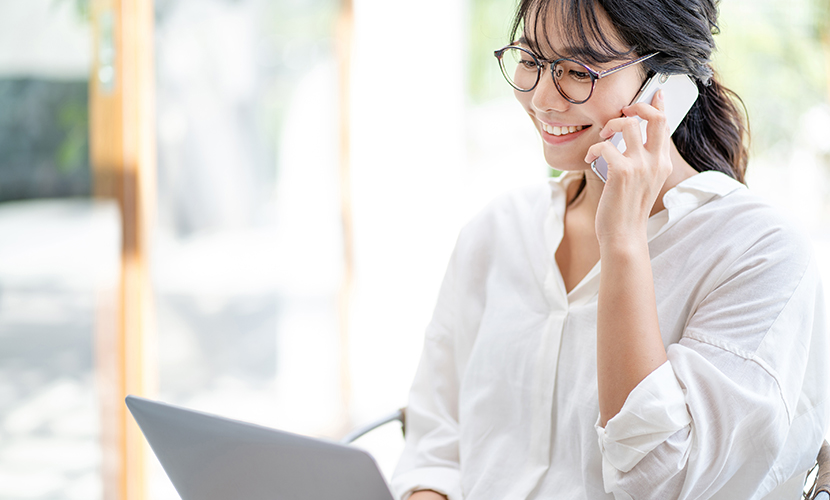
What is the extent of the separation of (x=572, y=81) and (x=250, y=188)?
1784mm

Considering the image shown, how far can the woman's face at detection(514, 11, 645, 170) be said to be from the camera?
1.05 m

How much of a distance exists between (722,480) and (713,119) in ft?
2.09

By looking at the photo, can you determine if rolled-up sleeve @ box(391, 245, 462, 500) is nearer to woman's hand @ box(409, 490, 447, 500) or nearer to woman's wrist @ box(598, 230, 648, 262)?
woman's hand @ box(409, 490, 447, 500)

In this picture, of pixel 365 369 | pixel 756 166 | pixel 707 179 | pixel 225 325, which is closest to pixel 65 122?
pixel 225 325

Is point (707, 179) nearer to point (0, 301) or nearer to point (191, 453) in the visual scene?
point (191, 453)

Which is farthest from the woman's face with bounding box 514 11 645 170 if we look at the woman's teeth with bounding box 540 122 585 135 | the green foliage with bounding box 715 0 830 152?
the green foliage with bounding box 715 0 830 152

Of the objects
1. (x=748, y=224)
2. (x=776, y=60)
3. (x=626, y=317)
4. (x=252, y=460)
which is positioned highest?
(x=776, y=60)

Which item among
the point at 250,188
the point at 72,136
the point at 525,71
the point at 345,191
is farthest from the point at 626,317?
the point at 345,191

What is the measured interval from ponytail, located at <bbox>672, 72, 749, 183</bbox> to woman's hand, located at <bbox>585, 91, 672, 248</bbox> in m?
0.22

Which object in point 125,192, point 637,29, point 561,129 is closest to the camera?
point 637,29

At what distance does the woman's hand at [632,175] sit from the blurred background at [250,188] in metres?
0.46

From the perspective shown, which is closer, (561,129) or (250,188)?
(561,129)

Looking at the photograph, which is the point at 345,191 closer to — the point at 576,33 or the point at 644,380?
the point at 576,33

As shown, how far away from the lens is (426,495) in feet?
3.97
